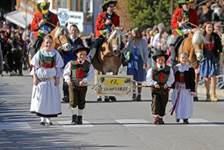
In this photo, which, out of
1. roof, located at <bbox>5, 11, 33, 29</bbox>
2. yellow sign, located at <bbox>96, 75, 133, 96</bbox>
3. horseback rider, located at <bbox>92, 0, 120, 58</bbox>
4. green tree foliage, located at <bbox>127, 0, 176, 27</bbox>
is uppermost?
roof, located at <bbox>5, 11, 33, 29</bbox>

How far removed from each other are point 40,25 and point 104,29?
165 centimetres

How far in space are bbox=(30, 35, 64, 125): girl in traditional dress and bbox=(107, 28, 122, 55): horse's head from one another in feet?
17.2

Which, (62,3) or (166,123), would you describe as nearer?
(166,123)

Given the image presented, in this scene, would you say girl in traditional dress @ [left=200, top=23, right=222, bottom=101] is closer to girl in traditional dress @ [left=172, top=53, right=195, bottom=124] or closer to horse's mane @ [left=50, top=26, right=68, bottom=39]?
horse's mane @ [left=50, top=26, right=68, bottom=39]

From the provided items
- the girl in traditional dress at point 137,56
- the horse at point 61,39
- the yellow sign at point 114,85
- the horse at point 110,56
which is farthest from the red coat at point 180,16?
the horse at point 61,39

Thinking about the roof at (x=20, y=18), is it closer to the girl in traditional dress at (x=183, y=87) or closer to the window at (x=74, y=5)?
the window at (x=74, y=5)

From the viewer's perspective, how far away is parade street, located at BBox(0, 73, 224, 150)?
14047 millimetres

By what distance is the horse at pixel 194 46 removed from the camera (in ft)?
72.7

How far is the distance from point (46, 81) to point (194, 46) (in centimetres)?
643

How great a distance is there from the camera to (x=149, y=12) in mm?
46000

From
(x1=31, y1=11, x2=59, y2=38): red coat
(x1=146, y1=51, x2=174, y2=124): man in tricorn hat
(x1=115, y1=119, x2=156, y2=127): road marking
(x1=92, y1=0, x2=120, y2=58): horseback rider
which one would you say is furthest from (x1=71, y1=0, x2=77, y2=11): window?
(x1=146, y1=51, x2=174, y2=124): man in tricorn hat

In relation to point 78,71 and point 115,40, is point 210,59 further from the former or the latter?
point 78,71

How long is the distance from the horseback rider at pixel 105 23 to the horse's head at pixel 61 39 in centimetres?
92

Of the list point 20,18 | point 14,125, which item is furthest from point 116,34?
point 20,18
